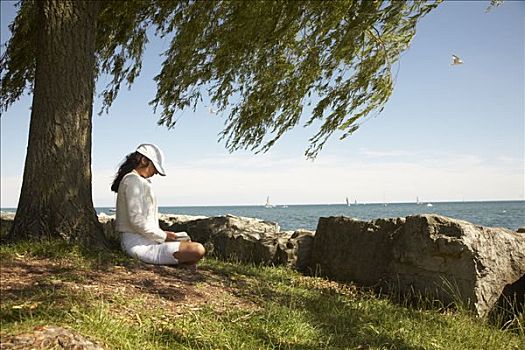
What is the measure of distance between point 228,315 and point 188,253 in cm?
158

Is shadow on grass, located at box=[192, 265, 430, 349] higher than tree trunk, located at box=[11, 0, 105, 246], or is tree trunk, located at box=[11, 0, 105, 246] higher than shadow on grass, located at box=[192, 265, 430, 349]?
tree trunk, located at box=[11, 0, 105, 246]

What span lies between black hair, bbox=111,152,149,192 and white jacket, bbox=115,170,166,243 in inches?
6.2

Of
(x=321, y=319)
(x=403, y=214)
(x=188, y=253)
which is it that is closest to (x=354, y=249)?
(x=188, y=253)

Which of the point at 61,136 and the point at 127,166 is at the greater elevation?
the point at 61,136

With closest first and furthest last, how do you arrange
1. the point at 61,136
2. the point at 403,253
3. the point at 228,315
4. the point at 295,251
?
the point at 228,315, the point at 61,136, the point at 403,253, the point at 295,251

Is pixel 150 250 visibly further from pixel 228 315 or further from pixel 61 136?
pixel 228 315

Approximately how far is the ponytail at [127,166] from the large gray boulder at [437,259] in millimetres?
2921

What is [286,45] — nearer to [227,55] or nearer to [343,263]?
[227,55]

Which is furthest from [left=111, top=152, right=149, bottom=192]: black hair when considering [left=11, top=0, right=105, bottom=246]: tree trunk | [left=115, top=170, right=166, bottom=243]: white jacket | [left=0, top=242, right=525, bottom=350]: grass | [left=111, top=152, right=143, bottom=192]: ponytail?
[left=0, top=242, right=525, bottom=350]: grass

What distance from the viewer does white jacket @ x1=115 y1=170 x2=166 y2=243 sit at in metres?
5.62

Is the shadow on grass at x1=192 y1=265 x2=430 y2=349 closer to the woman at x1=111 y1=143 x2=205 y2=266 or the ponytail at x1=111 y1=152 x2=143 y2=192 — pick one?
the woman at x1=111 y1=143 x2=205 y2=266

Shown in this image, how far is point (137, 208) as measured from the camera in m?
5.63

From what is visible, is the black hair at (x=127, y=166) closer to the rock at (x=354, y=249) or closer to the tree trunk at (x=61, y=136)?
the tree trunk at (x=61, y=136)

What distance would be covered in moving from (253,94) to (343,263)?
2677 mm
